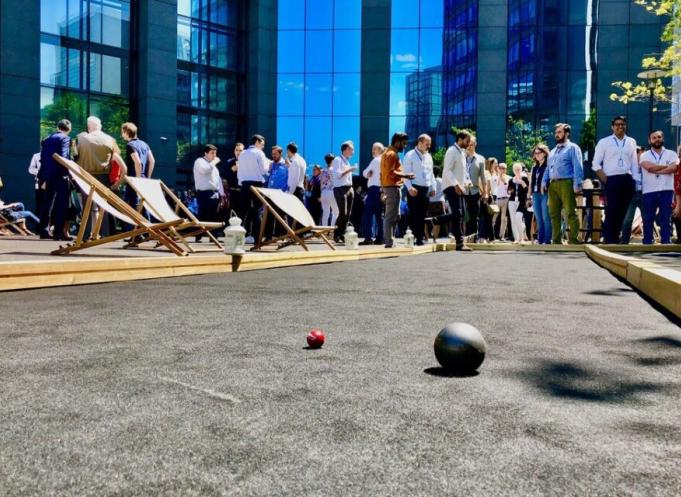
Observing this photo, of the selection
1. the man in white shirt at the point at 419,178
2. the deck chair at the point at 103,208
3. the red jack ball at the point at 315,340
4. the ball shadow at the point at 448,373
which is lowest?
the ball shadow at the point at 448,373

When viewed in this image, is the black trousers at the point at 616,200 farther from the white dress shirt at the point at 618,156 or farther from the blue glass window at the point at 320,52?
the blue glass window at the point at 320,52

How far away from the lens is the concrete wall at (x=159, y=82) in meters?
28.7

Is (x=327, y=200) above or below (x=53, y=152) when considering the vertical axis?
below

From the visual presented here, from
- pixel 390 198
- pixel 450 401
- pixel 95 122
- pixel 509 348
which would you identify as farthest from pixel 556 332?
pixel 95 122

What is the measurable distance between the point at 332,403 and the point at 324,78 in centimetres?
3071

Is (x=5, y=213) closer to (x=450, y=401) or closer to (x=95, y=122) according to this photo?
(x=95, y=122)

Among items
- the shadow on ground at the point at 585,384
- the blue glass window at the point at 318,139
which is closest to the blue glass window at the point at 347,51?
the blue glass window at the point at 318,139

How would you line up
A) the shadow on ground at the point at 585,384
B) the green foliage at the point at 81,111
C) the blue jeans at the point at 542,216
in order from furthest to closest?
the green foliage at the point at 81,111
the blue jeans at the point at 542,216
the shadow on ground at the point at 585,384

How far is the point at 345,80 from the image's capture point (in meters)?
31.8

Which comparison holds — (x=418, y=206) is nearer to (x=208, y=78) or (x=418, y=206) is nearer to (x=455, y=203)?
(x=455, y=203)

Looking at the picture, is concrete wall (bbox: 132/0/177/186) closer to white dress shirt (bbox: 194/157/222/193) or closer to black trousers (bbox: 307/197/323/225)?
black trousers (bbox: 307/197/323/225)

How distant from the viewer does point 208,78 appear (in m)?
32.4

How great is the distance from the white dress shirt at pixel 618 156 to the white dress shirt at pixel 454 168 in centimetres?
214

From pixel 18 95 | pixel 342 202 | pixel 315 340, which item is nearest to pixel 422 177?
pixel 342 202
